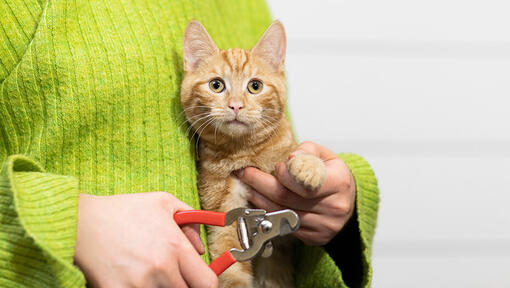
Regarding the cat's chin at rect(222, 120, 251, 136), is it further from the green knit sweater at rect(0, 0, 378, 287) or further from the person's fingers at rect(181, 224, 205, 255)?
the person's fingers at rect(181, 224, 205, 255)

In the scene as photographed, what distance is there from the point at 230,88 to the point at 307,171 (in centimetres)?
29

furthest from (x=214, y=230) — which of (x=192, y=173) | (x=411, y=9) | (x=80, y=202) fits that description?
(x=411, y=9)

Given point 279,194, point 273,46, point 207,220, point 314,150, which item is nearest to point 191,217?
point 207,220

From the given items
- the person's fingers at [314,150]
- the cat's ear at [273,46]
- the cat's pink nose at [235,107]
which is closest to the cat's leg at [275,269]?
the person's fingers at [314,150]

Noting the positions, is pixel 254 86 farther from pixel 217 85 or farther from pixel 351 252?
pixel 351 252

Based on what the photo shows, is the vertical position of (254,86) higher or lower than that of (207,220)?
higher

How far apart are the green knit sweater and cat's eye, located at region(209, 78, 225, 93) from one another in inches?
3.4

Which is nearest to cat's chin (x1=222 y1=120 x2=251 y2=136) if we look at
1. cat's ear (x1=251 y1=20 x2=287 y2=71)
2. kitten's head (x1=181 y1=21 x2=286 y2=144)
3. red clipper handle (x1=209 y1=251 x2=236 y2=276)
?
kitten's head (x1=181 y1=21 x2=286 y2=144)

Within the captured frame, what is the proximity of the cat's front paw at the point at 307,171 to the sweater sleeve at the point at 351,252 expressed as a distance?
0.14m

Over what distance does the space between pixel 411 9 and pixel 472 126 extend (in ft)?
1.93

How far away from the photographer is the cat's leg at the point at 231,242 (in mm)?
965

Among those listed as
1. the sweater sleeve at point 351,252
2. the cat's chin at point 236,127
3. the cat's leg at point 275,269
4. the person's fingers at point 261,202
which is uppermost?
the cat's chin at point 236,127

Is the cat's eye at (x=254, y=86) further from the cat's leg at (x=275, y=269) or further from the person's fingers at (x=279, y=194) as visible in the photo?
the cat's leg at (x=275, y=269)

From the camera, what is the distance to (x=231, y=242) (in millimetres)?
969
